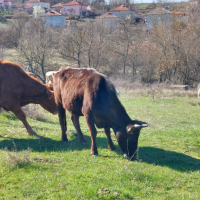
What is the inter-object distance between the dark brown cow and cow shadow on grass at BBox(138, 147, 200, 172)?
3.66 meters

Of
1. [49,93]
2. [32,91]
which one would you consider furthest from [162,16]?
[32,91]

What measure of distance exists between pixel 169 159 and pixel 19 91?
505 cm

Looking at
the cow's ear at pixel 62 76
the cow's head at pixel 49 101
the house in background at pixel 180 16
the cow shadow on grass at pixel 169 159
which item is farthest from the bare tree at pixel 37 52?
the cow shadow on grass at pixel 169 159

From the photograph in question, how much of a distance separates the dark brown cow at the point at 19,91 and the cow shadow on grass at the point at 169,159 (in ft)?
12.0

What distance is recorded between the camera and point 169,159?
653 cm

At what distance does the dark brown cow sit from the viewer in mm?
8031

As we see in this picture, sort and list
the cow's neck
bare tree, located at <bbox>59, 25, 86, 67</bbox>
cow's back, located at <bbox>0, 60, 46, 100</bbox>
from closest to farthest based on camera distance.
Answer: cow's back, located at <bbox>0, 60, 46, 100</bbox>
the cow's neck
bare tree, located at <bbox>59, 25, 86, 67</bbox>

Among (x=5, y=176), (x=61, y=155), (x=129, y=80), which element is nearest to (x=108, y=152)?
(x=61, y=155)

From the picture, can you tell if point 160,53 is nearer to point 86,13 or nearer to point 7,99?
point 7,99

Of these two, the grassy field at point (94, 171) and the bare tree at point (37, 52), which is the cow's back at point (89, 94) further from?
the bare tree at point (37, 52)

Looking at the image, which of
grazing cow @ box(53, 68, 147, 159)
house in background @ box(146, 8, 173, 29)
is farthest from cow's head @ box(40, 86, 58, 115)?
house in background @ box(146, 8, 173, 29)

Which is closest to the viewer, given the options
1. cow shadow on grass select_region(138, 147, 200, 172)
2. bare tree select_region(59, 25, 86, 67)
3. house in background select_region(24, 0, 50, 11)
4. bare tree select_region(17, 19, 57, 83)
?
cow shadow on grass select_region(138, 147, 200, 172)

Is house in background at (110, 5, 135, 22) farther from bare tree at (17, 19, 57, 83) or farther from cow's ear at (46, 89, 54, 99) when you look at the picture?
cow's ear at (46, 89, 54, 99)

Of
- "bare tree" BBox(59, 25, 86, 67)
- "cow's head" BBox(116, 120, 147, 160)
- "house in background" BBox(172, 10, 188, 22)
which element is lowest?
"cow's head" BBox(116, 120, 147, 160)
